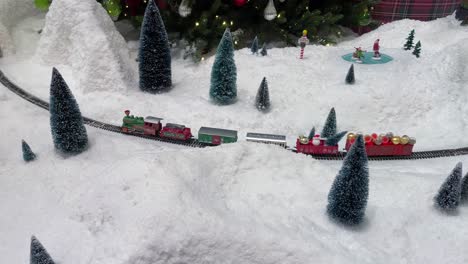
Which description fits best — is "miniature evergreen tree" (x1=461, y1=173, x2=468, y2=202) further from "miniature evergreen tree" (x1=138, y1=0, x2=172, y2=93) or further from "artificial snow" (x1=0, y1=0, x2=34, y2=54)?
"artificial snow" (x1=0, y1=0, x2=34, y2=54)

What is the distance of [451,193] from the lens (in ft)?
37.2

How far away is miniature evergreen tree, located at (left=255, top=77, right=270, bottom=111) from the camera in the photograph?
18.6m

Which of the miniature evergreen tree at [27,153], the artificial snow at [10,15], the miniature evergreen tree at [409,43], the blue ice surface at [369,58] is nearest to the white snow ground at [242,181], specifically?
the miniature evergreen tree at [27,153]

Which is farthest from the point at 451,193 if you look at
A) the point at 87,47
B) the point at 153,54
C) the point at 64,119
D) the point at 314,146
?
the point at 87,47

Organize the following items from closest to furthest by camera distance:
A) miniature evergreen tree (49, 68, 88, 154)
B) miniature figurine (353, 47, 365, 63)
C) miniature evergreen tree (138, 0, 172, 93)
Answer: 1. miniature evergreen tree (49, 68, 88, 154)
2. miniature evergreen tree (138, 0, 172, 93)
3. miniature figurine (353, 47, 365, 63)

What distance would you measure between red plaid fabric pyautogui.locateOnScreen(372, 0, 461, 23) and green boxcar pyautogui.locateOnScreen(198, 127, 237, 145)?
714 inches

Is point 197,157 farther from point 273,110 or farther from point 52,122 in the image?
point 273,110

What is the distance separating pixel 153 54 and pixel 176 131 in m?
5.11

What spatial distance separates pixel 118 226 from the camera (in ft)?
32.2

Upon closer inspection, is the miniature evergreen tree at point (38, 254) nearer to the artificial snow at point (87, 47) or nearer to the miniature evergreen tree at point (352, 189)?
the miniature evergreen tree at point (352, 189)

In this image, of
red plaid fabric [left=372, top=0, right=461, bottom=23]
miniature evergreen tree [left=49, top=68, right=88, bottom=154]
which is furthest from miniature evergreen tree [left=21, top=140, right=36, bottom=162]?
red plaid fabric [left=372, top=0, right=461, bottom=23]

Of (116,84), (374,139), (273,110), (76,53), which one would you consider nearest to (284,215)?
(374,139)

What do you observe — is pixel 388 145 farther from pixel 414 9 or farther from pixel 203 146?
pixel 414 9

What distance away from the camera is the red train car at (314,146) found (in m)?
15.8
